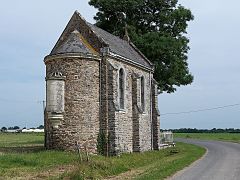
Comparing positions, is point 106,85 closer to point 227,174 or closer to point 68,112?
point 68,112

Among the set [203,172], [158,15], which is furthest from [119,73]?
[158,15]

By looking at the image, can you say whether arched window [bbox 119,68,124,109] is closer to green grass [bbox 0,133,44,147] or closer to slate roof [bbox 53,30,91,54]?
slate roof [bbox 53,30,91,54]

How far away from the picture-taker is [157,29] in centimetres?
4328

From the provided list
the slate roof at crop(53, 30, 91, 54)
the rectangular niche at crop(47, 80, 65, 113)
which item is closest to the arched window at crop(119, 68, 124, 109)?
the slate roof at crop(53, 30, 91, 54)

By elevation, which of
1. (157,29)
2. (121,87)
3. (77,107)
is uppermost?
(157,29)

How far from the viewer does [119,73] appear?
2927 centimetres

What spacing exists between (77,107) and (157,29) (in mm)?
20442

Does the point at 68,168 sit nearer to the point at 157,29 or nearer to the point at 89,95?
the point at 89,95

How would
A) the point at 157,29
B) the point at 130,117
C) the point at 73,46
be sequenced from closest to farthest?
1. the point at 73,46
2. the point at 130,117
3. the point at 157,29

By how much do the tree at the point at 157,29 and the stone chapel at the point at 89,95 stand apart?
9852 millimetres

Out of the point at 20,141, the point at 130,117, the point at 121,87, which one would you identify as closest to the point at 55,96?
the point at 121,87

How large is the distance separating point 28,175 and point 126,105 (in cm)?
1332

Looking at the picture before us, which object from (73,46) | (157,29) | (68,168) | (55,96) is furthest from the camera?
(157,29)

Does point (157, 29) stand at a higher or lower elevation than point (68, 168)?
higher
